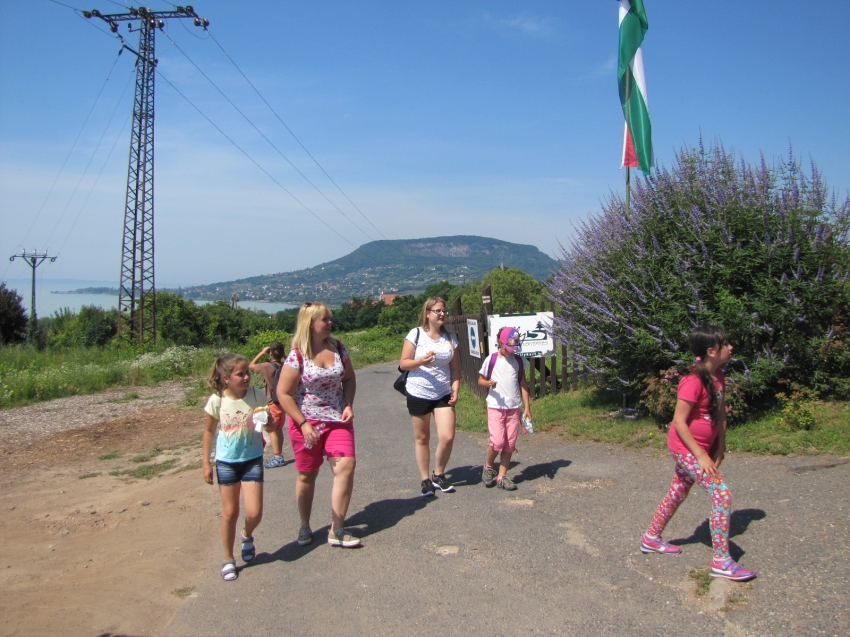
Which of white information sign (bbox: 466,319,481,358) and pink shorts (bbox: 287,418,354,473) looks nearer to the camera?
pink shorts (bbox: 287,418,354,473)

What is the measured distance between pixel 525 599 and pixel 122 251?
3474cm

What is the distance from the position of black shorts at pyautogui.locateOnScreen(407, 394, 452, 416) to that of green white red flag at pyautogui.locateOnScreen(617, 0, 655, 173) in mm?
Answer: 5641

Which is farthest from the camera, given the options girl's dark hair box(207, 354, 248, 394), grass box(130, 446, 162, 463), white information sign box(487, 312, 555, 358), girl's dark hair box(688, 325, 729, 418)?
white information sign box(487, 312, 555, 358)

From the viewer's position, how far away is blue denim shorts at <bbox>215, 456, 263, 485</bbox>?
492cm

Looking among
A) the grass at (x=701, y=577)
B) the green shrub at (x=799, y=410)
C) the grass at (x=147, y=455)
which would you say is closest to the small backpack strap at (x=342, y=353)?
the grass at (x=701, y=577)

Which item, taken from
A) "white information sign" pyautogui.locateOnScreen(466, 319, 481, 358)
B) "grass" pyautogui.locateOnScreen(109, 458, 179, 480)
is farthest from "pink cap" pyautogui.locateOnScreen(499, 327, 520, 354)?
"white information sign" pyautogui.locateOnScreen(466, 319, 481, 358)

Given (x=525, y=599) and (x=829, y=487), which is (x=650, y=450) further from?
(x=525, y=599)

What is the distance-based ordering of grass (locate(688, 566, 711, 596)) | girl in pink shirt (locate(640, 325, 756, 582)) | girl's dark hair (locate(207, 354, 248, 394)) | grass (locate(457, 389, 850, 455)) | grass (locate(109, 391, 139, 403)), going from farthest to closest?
grass (locate(109, 391, 139, 403)) → grass (locate(457, 389, 850, 455)) → girl's dark hair (locate(207, 354, 248, 394)) → girl in pink shirt (locate(640, 325, 756, 582)) → grass (locate(688, 566, 711, 596))

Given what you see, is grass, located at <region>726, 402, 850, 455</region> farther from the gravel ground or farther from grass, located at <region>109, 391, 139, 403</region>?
grass, located at <region>109, 391, 139, 403</region>

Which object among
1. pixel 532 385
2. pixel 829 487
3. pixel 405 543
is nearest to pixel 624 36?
pixel 532 385

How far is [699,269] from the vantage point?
24.5 feet

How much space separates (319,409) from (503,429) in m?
2.09

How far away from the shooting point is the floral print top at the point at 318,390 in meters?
5.24

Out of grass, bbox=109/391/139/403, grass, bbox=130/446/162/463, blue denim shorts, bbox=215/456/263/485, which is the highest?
blue denim shorts, bbox=215/456/263/485
